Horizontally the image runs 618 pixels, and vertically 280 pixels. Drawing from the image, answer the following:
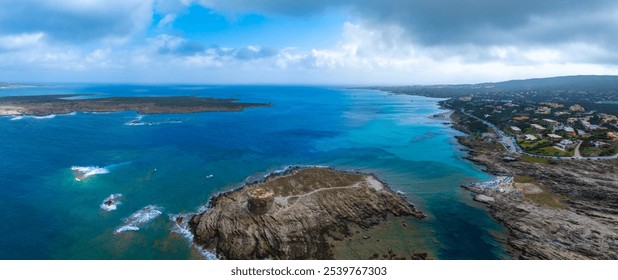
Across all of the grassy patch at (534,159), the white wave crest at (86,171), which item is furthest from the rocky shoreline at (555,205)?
the white wave crest at (86,171)

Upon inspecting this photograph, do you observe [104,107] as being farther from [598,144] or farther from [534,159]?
[598,144]

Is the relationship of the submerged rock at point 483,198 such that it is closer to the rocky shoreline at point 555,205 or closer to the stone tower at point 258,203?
the rocky shoreline at point 555,205

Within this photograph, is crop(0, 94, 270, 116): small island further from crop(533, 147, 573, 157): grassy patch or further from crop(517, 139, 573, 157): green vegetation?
crop(533, 147, 573, 157): grassy patch

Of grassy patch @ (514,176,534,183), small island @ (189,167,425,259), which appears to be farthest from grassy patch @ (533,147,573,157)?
small island @ (189,167,425,259)

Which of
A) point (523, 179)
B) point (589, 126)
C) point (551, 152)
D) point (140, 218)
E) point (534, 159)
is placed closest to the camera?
point (140, 218)

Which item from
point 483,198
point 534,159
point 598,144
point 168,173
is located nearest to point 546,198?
point 483,198

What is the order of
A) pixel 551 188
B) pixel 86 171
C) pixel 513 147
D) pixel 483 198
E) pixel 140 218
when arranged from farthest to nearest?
1. pixel 513 147
2. pixel 86 171
3. pixel 551 188
4. pixel 483 198
5. pixel 140 218
